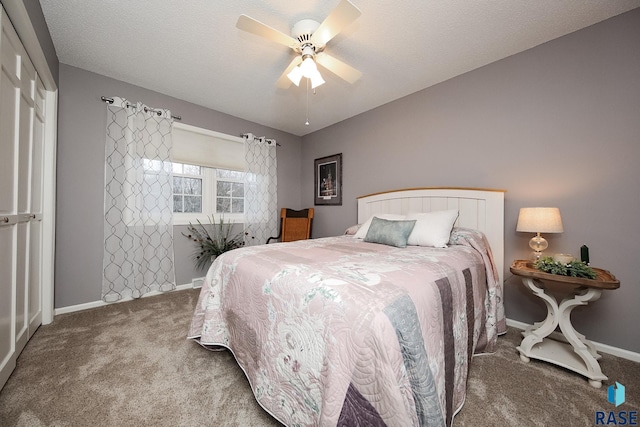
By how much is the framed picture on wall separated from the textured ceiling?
112 cm

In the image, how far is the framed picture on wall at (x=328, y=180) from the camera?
372 centimetres

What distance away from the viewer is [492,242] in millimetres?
2211

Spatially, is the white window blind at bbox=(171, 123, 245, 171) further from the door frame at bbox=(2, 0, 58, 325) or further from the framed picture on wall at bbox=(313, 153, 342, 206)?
the framed picture on wall at bbox=(313, 153, 342, 206)

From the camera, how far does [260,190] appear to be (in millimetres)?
3750

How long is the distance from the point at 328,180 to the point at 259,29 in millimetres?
2481

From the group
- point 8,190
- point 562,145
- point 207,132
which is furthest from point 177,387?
point 562,145

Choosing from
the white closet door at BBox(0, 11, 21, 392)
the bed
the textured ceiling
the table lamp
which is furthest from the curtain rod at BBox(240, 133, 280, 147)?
the table lamp

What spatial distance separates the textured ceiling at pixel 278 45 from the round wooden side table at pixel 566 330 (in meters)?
1.84

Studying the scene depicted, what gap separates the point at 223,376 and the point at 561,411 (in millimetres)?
1830

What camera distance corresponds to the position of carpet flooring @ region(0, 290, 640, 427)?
1.17 m

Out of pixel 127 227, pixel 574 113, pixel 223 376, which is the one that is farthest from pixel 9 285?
pixel 574 113

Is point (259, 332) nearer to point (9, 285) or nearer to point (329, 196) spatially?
point (9, 285)

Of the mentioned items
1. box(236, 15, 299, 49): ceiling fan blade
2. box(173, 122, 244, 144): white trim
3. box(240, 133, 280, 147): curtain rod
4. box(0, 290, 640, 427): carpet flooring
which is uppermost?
box(236, 15, 299, 49): ceiling fan blade

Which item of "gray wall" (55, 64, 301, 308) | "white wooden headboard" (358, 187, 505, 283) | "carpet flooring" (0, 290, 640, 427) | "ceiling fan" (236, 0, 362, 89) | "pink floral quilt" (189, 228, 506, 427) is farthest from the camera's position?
"gray wall" (55, 64, 301, 308)
